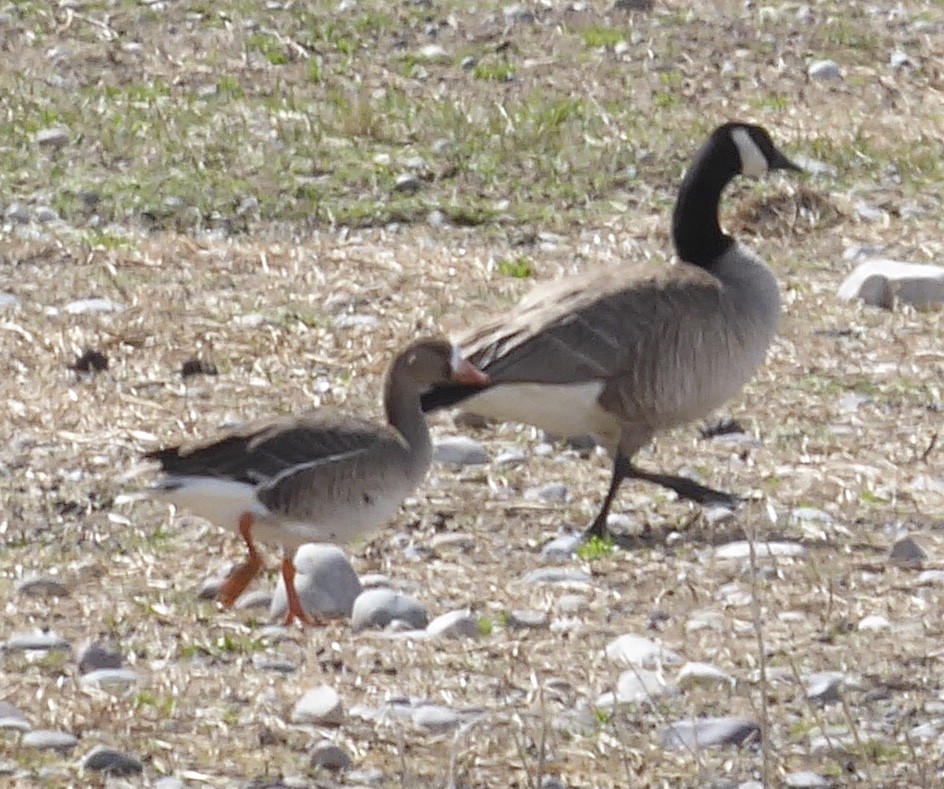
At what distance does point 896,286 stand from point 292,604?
168 inches

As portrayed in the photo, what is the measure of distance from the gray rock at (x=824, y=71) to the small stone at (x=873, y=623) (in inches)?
306

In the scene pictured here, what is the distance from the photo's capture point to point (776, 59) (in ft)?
45.3

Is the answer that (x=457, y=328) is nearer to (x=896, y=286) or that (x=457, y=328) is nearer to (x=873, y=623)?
(x=896, y=286)

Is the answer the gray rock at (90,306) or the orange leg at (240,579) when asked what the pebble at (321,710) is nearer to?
the orange leg at (240,579)

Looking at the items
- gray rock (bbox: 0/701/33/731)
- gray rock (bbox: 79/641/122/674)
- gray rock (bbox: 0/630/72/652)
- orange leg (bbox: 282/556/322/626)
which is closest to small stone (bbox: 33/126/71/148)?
orange leg (bbox: 282/556/322/626)

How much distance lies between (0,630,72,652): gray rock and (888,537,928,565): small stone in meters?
2.47

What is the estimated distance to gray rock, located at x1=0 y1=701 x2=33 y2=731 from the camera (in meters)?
5.22

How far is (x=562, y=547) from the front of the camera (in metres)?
7.10

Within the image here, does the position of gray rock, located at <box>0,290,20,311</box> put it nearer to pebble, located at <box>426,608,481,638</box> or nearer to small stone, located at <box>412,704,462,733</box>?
pebble, located at <box>426,608,481,638</box>

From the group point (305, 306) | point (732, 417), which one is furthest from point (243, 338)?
point (732, 417)

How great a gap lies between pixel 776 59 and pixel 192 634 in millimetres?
8516

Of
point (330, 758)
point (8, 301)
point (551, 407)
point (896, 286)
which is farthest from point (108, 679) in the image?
point (896, 286)

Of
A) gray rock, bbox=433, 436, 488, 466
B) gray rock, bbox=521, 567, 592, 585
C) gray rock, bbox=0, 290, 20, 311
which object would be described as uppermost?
gray rock, bbox=521, 567, 592, 585

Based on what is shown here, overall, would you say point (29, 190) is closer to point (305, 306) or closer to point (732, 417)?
point (305, 306)
